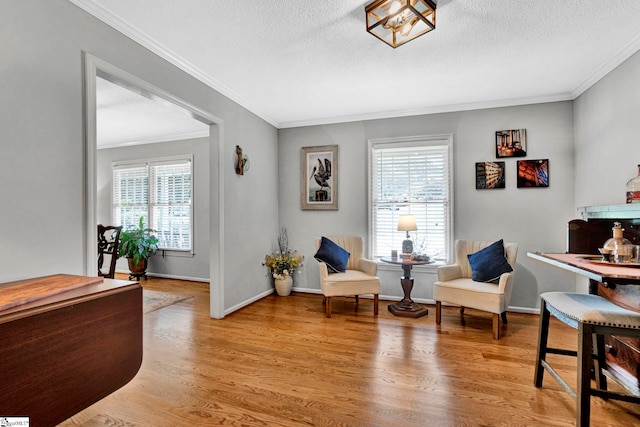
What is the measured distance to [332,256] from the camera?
3.72 meters

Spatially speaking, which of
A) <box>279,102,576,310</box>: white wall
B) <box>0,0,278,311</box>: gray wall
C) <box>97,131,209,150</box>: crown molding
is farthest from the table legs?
<box>97,131,209,150</box>: crown molding

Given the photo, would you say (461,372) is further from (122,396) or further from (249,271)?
(249,271)

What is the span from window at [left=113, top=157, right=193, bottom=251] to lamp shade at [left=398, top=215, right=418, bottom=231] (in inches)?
144

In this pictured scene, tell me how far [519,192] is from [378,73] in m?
2.24

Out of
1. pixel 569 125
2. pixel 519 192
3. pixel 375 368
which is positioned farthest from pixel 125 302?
pixel 569 125

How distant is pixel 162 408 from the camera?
5.99 feet

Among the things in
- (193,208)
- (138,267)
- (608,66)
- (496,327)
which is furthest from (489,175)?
(138,267)

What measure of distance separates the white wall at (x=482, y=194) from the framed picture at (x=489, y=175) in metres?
0.06

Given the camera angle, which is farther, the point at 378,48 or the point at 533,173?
the point at 533,173

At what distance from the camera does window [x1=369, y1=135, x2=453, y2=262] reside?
3.92 m

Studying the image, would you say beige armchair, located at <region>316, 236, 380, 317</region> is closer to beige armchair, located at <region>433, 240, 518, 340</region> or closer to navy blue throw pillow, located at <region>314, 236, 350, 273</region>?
navy blue throw pillow, located at <region>314, 236, 350, 273</region>

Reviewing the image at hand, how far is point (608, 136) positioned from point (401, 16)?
7.78ft

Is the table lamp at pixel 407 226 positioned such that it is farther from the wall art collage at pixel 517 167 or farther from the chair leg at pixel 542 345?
the chair leg at pixel 542 345

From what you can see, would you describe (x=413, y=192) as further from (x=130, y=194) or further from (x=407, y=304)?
(x=130, y=194)
